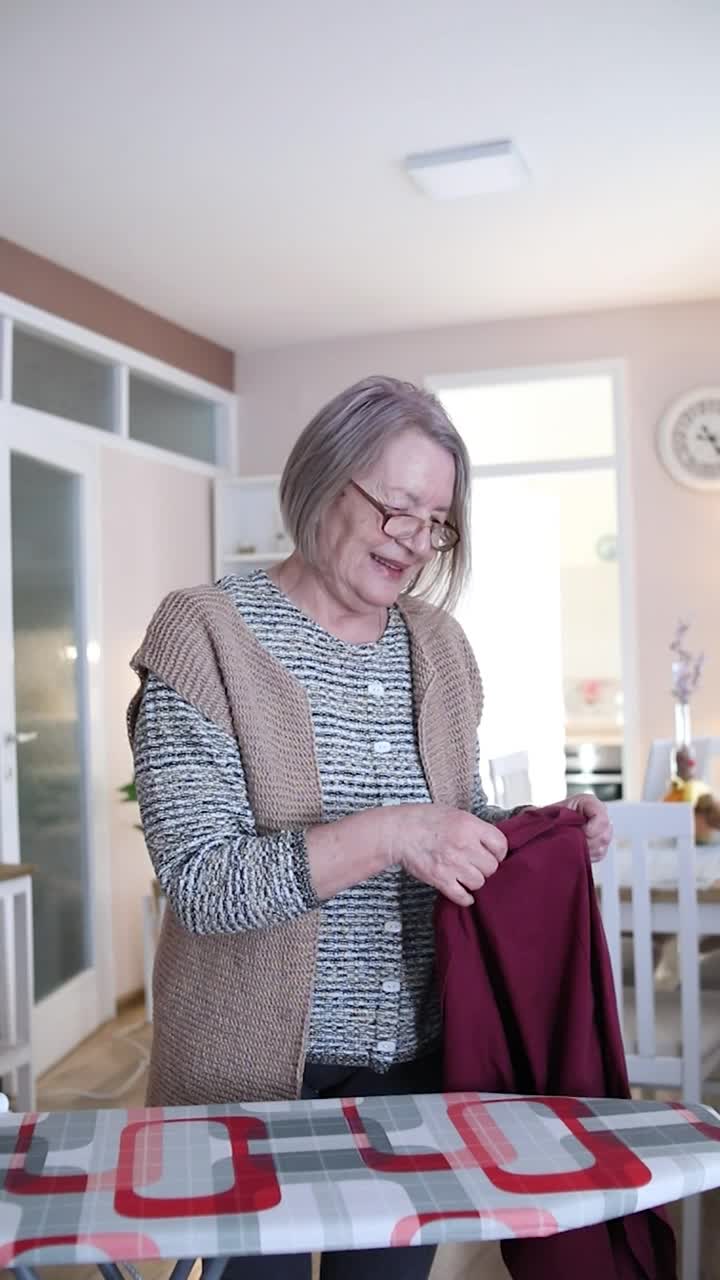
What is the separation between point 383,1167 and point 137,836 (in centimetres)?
402

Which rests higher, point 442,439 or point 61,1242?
point 442,439

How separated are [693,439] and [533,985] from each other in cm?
427

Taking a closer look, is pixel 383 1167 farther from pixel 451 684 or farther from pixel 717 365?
pixel 717 365

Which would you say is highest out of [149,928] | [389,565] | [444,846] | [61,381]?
[61,381]

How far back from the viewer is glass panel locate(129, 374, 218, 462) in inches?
203

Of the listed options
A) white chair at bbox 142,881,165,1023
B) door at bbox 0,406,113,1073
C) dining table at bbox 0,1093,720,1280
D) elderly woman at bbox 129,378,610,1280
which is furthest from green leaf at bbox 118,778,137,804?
dining table at bbox 0,1093,720,1280

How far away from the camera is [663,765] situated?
446 cm

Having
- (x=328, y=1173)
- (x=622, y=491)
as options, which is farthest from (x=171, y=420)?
(x=328, y=1173)

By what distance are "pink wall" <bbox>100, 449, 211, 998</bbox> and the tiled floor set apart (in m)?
0.38

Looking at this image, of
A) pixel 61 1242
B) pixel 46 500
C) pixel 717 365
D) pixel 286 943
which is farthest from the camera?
pixel 717 365

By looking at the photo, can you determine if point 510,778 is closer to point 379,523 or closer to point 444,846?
point 379,523

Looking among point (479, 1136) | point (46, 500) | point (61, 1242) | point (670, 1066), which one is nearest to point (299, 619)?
point (479, 1136)

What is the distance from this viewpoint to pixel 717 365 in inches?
206

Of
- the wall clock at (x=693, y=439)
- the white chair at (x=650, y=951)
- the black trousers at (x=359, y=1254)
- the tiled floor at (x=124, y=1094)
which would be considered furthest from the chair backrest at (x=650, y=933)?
the wall clock at (x=693, y=439)
